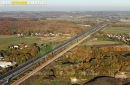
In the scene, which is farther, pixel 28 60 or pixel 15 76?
pixel 28 60

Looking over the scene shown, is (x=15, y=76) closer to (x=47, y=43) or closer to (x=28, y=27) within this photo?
(x=47, y=43)

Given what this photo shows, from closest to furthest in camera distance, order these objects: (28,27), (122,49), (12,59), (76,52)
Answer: (12,59) < (76,52) < (122,49) < (28,27)

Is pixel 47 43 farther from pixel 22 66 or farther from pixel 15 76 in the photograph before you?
pixel 15 76

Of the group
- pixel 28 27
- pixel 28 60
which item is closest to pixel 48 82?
pixel 28 60

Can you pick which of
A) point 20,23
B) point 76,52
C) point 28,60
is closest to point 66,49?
point 76,52

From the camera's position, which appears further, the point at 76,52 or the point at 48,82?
the point at 76,52

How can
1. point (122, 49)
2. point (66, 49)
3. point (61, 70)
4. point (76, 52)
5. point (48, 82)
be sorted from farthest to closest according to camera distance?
point (122, 49), point (66, 49), point (76, 52), point (61, 70), point (48, 82)

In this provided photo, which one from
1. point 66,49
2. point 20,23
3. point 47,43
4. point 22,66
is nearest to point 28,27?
point 20,23

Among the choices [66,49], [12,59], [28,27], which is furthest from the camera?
[28,27]

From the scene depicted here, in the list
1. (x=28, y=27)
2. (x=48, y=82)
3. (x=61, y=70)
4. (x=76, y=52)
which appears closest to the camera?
(x=48, y=82)
